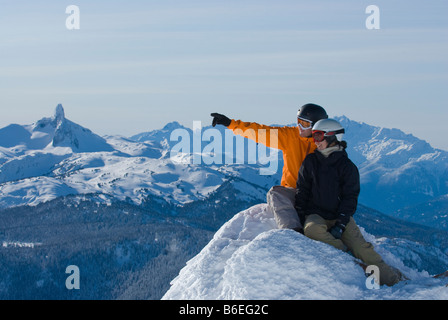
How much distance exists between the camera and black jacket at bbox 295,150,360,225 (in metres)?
12.0

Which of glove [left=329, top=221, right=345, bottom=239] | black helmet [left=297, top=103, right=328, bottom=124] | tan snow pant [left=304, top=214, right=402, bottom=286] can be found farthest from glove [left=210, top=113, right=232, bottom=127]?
glove [left=329, top=221, right=345, bottom=239]

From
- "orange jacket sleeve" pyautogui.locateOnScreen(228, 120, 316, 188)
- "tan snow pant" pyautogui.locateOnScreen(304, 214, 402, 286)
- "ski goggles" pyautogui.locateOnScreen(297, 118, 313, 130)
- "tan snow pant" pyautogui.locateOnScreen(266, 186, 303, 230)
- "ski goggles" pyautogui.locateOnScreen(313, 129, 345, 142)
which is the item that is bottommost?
"tan snow pant" pyautogui.locateOnScreen(304, 214, 402, 286)

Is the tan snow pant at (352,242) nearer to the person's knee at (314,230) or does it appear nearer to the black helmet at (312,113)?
the person's knee at (314,230)

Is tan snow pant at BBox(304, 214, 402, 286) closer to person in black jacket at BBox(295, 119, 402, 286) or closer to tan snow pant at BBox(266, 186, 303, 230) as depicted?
person in black jacket at BBox(295, 119, 402, 286)

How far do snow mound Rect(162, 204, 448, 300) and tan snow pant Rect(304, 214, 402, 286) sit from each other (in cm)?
53

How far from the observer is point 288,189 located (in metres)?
13.1

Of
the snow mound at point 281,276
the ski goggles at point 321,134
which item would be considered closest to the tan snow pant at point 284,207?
the snow mound at point 281,276

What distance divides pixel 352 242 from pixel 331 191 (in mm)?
1154

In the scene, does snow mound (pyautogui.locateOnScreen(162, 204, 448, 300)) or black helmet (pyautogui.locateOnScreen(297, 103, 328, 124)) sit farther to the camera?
black helmet (pyautogui.locateOnScreen(297, 103, 328, 124))

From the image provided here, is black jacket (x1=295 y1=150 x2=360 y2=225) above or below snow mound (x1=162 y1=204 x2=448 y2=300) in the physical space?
above

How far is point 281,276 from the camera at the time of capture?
380 inches

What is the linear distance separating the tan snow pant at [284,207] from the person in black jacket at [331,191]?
20cm
